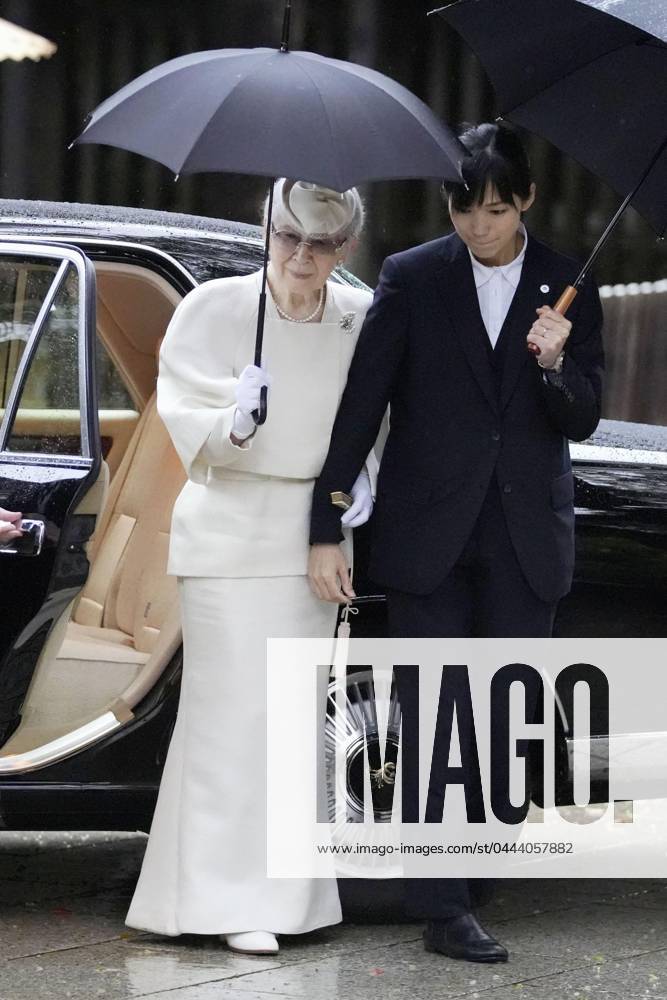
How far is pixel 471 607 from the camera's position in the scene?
425 cm

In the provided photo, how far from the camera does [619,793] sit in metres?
4.59

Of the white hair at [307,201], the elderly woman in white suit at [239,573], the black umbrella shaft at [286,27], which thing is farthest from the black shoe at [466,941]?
the black umbrella shaft at [286,27]

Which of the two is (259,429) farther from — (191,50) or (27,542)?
(191,50)

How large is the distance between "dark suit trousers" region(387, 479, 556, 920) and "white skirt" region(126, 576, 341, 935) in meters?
0.26

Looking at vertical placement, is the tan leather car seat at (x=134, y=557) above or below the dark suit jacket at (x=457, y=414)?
below

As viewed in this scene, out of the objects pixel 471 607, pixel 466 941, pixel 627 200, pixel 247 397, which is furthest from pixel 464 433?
pixel 466 941

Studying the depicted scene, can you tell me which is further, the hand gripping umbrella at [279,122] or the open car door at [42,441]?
the open car door at [42,441]

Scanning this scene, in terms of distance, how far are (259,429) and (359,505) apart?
0.98ft

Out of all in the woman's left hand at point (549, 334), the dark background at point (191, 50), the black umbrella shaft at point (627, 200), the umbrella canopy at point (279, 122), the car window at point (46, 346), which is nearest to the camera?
the umbrella canopy at point (279, 122)

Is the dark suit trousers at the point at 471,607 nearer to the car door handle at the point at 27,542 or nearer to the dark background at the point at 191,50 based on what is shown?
the car door handle at the point at 27,542

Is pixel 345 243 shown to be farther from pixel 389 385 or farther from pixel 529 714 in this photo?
pixel 529 714

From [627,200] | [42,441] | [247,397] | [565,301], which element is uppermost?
[627,200]

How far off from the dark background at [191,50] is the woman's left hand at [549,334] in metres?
6.05

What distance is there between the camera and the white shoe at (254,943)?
4.14 metres
